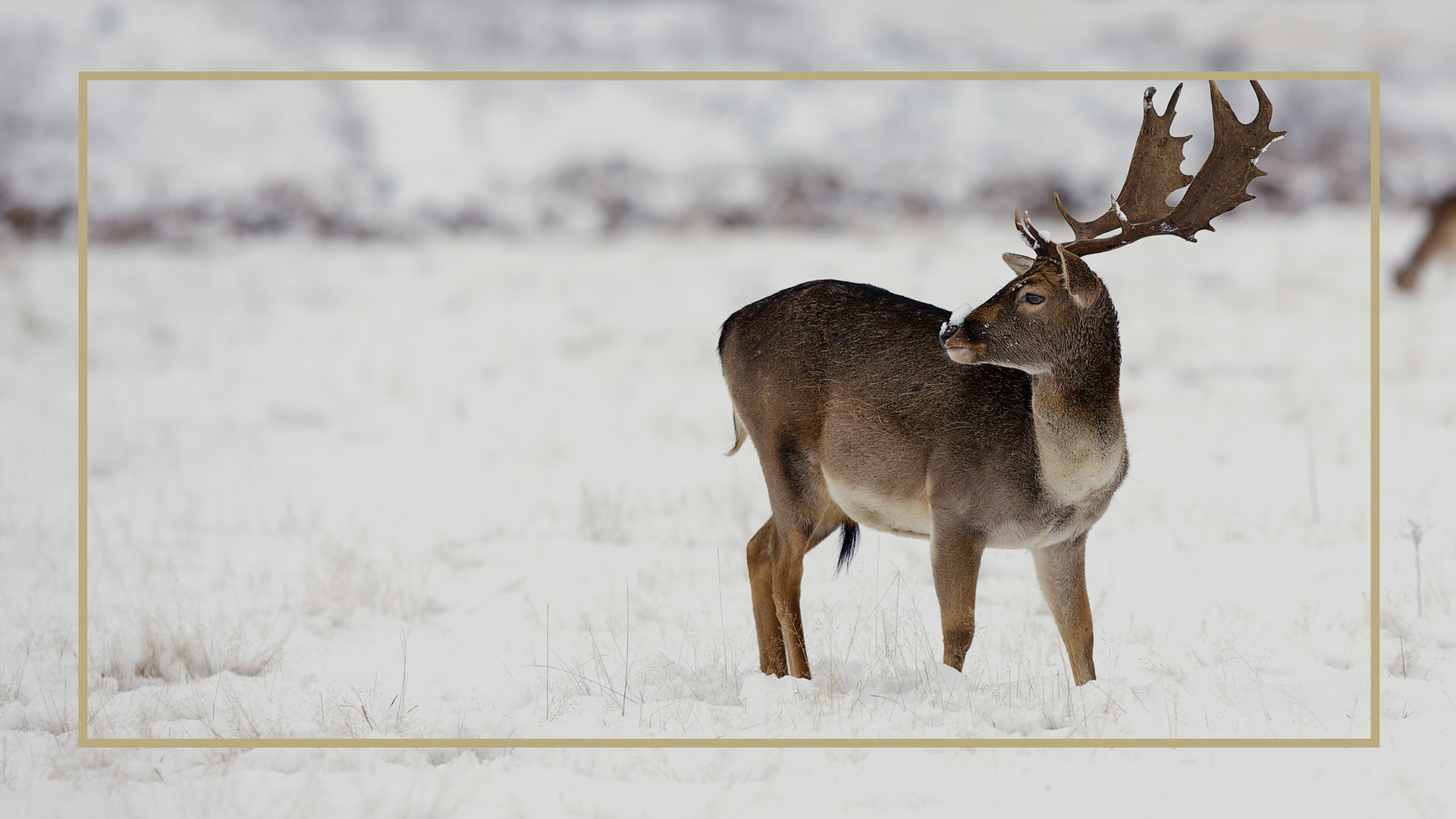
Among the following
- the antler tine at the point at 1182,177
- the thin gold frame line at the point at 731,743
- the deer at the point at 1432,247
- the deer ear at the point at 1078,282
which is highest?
the deer at the point at 1432,247

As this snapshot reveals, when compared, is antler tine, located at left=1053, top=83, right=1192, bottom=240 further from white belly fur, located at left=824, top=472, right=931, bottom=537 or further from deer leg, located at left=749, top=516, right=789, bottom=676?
deer leg, located at left=749, top=516, right=789, bottom=676

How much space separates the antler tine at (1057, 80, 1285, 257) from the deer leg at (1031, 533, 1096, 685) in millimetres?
1177

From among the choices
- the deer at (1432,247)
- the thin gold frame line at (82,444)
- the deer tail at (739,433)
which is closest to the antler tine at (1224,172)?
the deer tail at (739,433)

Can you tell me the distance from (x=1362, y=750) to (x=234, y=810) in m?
3.88

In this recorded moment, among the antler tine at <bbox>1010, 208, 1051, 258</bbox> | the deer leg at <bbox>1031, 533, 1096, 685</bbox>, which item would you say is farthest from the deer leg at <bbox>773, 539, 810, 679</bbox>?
the antler tine at <bbox>1010, 208, 1051, 258</bbox>

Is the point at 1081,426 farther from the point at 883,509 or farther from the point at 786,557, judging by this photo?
the point at 786,557

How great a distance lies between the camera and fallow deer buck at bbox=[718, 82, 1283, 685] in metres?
4.64

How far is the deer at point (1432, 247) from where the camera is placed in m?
17.6

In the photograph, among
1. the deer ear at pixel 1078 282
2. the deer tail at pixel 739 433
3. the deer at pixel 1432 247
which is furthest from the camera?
the deer at pixel 1432 247

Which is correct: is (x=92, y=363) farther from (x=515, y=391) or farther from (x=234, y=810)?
(x=234, y=810)

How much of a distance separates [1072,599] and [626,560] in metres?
3.33

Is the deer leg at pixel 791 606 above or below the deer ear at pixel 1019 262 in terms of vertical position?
below

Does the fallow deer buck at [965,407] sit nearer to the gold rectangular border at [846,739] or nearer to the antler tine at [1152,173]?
the antler tine at [1152,173]

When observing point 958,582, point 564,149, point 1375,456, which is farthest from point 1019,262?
point 564,149
